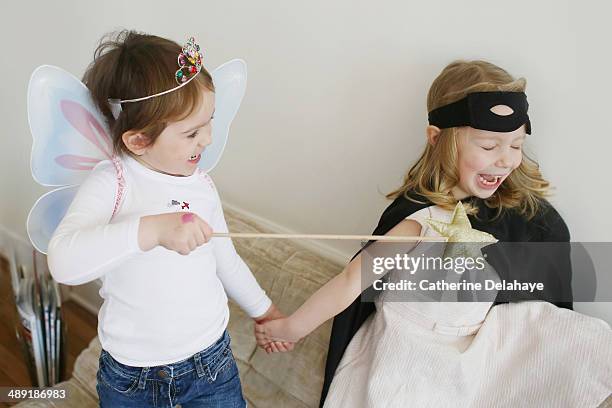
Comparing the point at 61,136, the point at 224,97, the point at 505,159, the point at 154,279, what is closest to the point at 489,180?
the point at 505,159

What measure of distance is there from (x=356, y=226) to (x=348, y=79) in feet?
1.25

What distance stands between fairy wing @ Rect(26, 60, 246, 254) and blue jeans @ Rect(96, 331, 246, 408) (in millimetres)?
295

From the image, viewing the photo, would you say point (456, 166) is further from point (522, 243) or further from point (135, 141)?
point (135, 141)

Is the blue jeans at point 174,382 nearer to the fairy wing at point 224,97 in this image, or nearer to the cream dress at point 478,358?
the cream dress at point 478,358

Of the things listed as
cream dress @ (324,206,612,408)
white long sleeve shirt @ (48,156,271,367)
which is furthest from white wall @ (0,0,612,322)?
white long sleeve shirt @ (48,156,271,367)

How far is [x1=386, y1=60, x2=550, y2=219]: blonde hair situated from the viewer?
1.11 m

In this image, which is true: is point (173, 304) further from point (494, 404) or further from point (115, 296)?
point (494, 404)

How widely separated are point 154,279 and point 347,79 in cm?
65

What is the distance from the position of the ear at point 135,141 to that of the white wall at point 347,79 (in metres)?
0.56

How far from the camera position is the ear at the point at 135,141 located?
3.35ft

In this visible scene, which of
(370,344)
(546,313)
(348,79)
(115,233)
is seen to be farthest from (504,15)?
(115,233)

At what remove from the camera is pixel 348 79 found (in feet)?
4.63

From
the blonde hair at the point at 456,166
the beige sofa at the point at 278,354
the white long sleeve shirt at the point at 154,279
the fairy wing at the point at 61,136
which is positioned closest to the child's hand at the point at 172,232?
the white long sleeve shirt at the point at 154,279

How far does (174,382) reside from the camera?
3.77 feet
